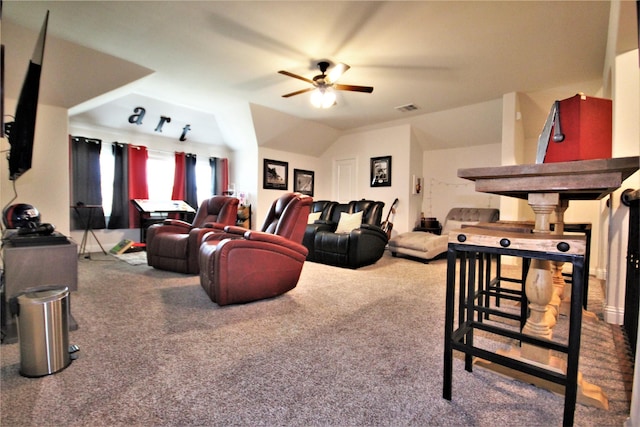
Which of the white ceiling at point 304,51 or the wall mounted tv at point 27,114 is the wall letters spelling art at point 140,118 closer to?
the white ceiling at point 304,51

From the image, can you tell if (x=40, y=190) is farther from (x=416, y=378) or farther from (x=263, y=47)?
Answer: (x=416, y=378)

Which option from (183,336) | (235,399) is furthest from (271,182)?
(235,399)

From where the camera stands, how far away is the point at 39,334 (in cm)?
146

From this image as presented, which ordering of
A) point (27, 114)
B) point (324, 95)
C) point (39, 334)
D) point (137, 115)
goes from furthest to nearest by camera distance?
1. point (137, 115)
2. point (324, 95)
3. point (27, 114)
4. point (39, 334)

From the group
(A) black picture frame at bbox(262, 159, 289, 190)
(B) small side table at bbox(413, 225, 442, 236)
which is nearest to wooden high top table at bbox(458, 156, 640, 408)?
(B) small side table at bbox(413, 225, 442, 236)

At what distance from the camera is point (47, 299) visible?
1487 millimetres

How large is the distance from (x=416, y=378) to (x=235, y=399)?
2.95ft

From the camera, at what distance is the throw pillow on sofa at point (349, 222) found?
457cm

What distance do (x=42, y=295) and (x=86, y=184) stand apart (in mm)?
4199

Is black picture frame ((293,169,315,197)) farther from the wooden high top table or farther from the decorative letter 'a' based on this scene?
the wooden high top table

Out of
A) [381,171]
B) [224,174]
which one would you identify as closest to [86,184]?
[224,174]

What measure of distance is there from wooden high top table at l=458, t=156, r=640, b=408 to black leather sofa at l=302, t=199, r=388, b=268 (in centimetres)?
247

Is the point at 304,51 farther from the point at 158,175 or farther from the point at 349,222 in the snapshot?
the point at 158,175

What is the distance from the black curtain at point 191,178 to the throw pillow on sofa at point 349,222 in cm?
332
